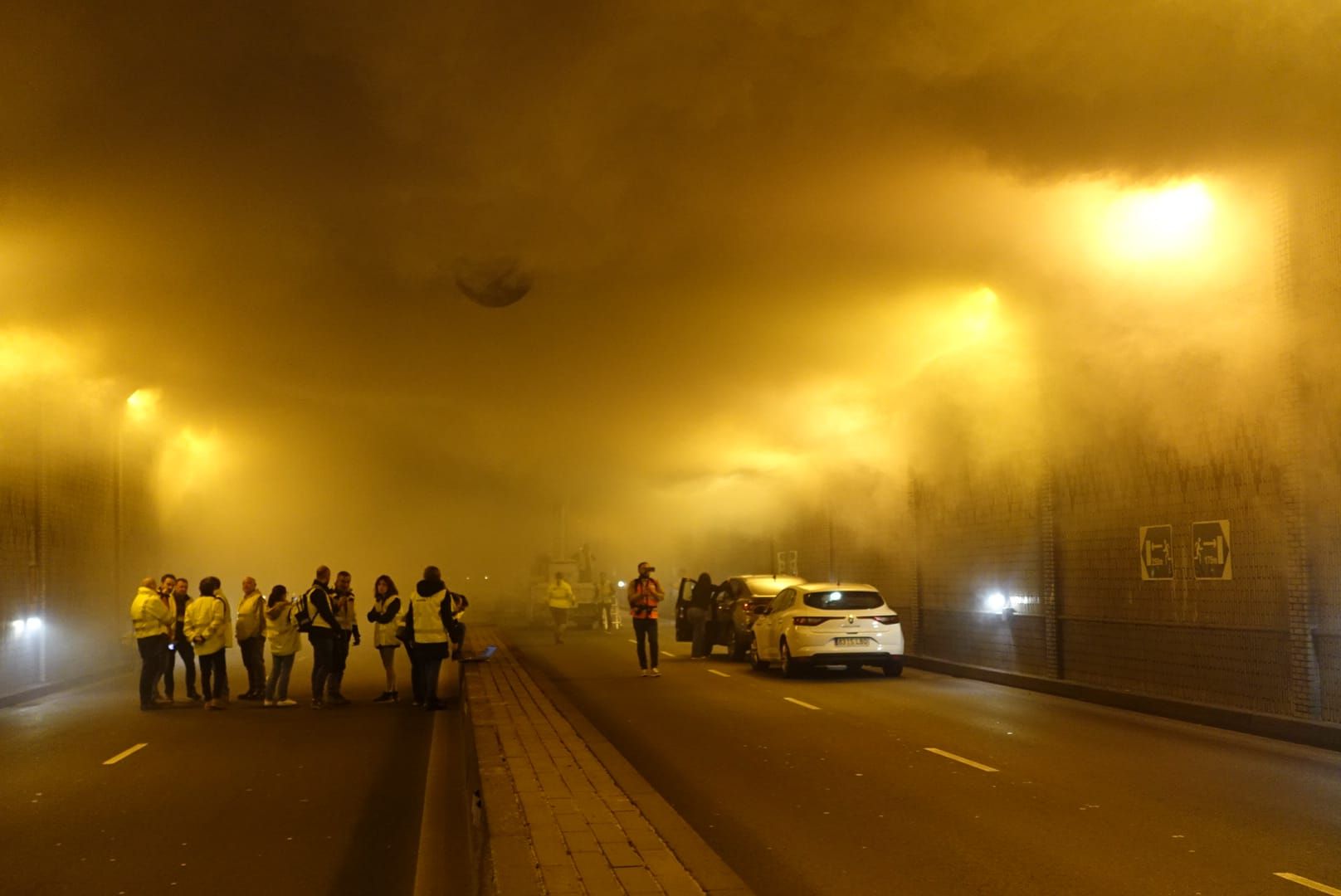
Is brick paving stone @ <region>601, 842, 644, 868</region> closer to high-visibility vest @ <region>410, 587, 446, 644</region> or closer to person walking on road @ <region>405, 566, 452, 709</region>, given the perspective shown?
person walking on road @ <region>405, 566, 452, 709</region>

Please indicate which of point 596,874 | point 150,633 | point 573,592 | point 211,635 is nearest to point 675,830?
point 596,874

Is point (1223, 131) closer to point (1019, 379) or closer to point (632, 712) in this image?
point (1019, 379)

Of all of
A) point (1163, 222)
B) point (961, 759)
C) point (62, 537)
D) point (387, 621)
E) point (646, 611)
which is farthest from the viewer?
point (62, 537)

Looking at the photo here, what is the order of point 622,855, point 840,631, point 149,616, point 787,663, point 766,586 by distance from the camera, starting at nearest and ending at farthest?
1. point 622,855
2. point 149,616
3. point 840,631
4. point 787,663
5. point 766,586

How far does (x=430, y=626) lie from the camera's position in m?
15.0

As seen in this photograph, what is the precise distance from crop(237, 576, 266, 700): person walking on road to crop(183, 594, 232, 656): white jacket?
0.26m

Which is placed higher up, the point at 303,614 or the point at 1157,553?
the point at 1157,553

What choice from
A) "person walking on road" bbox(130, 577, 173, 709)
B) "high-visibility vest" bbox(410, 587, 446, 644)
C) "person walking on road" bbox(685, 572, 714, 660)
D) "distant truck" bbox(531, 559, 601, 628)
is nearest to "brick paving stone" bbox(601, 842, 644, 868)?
"high-visibility vest" bbox(410, 587, 446, 644)

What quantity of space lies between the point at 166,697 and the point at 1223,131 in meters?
14.7

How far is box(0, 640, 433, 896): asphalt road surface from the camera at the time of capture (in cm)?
694

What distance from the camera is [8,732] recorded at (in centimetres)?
1391

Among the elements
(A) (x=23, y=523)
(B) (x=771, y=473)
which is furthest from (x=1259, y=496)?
(B) (x=771, y=473)

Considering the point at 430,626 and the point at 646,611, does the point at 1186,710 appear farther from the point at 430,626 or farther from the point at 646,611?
the point at 430,626

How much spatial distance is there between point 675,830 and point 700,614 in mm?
17045
